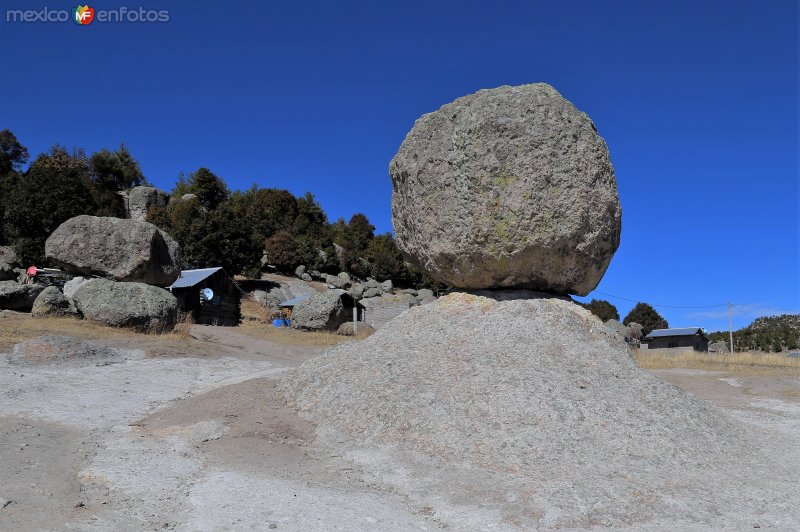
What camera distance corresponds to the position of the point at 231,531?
4184 mm

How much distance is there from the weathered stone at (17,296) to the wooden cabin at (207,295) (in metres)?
5.77

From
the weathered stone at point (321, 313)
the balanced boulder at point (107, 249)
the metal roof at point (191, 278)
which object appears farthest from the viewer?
the weathered stone at point (321, 313)

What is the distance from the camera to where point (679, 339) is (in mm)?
40375

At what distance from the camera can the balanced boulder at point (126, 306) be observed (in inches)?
651

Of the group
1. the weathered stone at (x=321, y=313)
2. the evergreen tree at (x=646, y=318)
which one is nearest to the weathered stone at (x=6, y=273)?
the weathered stone at (x=321, y=313)

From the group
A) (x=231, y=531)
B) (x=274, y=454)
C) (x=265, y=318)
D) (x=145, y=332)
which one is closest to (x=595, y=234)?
(x=274, y=454)

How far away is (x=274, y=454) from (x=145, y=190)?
47292 mm

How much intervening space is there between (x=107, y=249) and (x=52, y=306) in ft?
11.9

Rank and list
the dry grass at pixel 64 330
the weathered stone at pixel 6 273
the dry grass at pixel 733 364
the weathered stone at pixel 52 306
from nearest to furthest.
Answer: the dry grass at pixel 64 330, the weathered stone at pixel 52 306, the dry grass at pixel 733 364, the weathered stone at pixel 6 273

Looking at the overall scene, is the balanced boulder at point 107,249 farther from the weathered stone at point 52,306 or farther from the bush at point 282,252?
the bush at point 282,252

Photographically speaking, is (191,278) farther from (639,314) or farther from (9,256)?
(639,314)

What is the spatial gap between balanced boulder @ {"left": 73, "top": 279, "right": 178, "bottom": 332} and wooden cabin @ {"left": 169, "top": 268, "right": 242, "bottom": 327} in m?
7.34

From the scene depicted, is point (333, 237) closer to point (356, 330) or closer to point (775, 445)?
point (356, 330)

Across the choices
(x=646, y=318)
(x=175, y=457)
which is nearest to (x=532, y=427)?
(x=175, y=457)
